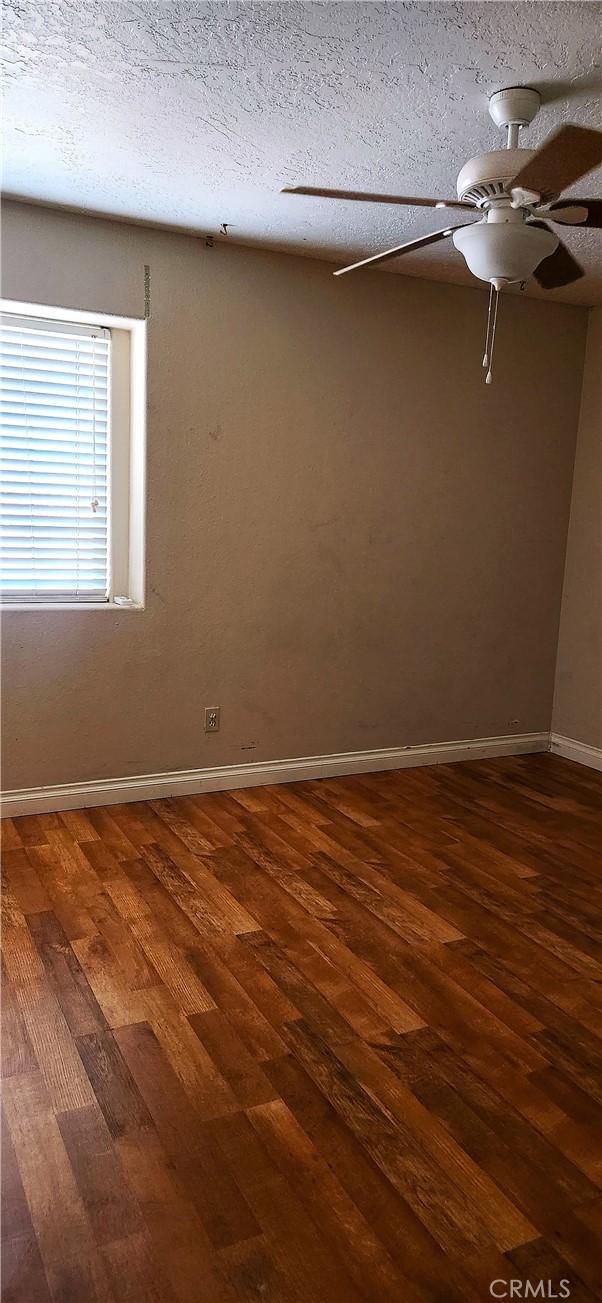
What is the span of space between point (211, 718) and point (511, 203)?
8.68ft

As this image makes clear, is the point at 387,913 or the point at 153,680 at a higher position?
the point at 153,680

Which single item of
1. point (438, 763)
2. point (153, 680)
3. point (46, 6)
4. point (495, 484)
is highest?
point (46, 6)

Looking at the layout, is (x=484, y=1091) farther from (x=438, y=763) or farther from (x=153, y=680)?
(x=438, y=763)

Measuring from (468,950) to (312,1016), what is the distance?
0.65 metres

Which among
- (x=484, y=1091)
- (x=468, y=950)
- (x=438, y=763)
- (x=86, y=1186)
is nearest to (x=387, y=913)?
(x=468, y=950)

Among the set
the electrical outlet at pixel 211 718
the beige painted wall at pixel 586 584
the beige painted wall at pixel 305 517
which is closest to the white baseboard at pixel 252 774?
the beige painted wall at pixel 305 517

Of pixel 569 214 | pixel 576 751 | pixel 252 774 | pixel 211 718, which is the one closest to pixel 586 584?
pixel 576 751

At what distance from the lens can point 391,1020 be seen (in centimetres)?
242

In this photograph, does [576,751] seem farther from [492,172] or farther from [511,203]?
[492,172]

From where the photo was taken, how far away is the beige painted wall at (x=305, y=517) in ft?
12.6

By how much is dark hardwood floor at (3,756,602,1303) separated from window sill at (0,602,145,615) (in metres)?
0.92

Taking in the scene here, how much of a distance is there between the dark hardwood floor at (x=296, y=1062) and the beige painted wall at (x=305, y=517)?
0.68m

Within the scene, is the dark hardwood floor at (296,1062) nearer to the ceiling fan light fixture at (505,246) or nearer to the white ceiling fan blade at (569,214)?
the ceiling fan light fixture at (505,246)

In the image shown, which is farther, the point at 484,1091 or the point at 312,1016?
the point at 312,1016
